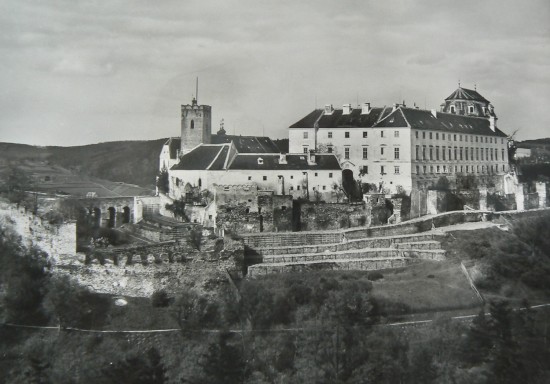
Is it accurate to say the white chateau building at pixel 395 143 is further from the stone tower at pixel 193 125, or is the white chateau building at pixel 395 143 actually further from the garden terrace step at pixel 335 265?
the garden terrace step at pixel 335 265

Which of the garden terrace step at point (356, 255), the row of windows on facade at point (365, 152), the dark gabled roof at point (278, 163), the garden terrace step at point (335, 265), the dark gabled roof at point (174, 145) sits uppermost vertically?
the dark gabled roof at point (174, 145)

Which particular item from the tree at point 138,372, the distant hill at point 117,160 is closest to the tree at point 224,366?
the tree at point 138,372

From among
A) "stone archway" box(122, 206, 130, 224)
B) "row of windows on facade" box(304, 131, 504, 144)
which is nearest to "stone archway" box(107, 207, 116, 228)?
"stone archway" box(122, 206, 130, 224)

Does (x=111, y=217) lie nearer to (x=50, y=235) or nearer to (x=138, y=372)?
(x=50, y=235)

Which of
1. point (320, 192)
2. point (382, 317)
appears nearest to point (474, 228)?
point (320, 192)

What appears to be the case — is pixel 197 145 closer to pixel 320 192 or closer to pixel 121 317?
pixel 320 192

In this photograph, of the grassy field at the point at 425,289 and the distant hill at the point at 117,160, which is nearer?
the grassy field at the point at 425,289

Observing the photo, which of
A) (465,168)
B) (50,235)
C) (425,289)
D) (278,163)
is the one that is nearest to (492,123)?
(465,168)

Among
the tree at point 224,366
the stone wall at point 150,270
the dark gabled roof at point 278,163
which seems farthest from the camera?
the dark gabled roof at point 278,163
